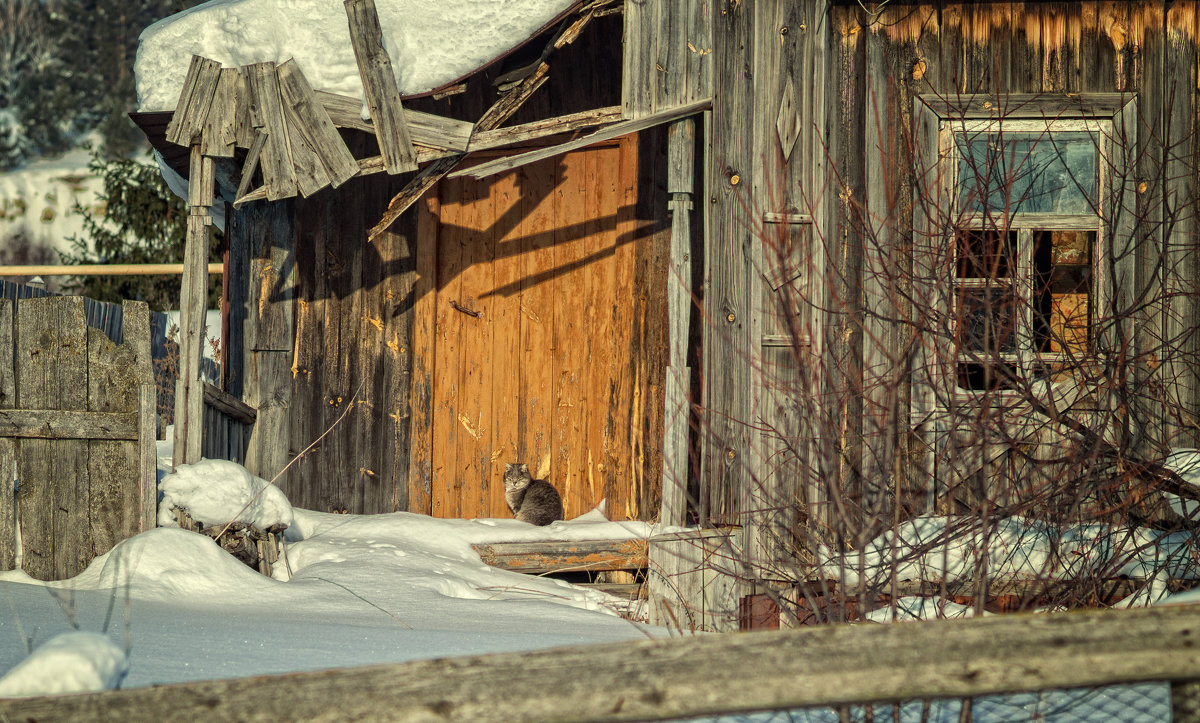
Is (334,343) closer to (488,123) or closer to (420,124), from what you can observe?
(420,124)

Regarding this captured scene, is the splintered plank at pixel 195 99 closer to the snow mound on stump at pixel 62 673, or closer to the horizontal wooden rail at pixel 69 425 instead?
the horizontal wooden rail at pixel 69 425

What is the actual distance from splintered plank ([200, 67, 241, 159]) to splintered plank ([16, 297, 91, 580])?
127cm

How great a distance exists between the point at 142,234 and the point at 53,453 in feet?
37.0

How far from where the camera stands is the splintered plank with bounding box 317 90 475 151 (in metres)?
5.86

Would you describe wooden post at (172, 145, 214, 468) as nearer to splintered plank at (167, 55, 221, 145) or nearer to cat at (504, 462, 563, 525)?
splintered plank at (167, 55, 221, 145)

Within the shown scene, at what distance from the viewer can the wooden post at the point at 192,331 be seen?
227 inches

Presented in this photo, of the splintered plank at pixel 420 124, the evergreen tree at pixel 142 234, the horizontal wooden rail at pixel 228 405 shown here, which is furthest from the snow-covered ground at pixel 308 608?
the evergreen tree at pixel 142 234

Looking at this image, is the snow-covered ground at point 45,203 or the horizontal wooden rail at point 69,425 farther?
the snow-covered ground at point 45,203

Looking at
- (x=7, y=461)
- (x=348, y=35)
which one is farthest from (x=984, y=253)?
(x=7, y=461)

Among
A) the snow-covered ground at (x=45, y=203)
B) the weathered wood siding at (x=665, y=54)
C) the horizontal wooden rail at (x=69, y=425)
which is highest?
the snow-covered ground at (x=45, y=203)

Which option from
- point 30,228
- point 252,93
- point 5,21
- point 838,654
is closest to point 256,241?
point 252,93

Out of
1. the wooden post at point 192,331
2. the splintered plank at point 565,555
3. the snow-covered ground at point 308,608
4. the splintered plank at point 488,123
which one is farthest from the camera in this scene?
the splintered plank at point 565,555

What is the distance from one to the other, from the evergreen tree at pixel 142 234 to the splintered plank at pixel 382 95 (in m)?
10.6

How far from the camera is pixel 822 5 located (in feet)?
19.5
